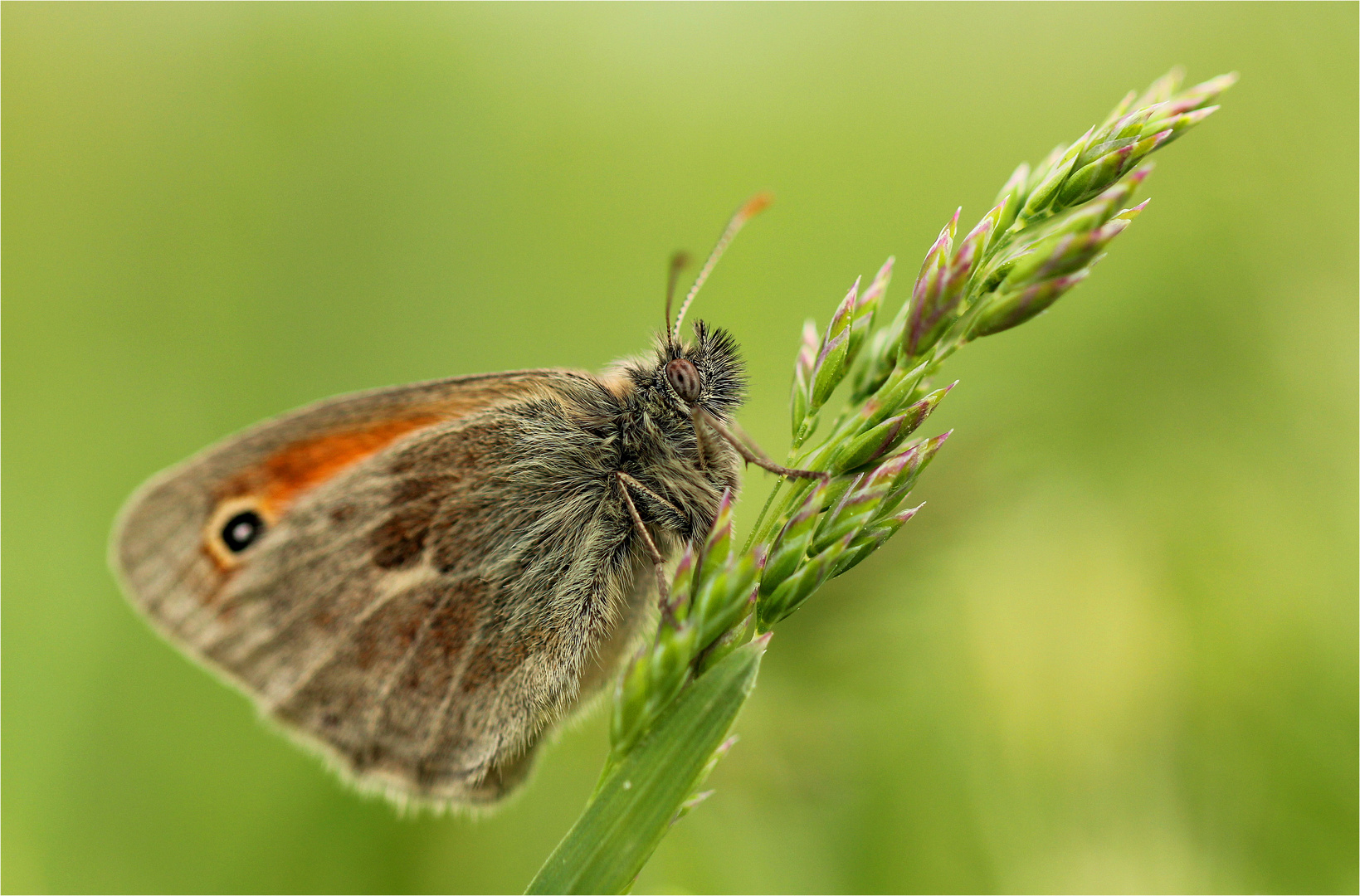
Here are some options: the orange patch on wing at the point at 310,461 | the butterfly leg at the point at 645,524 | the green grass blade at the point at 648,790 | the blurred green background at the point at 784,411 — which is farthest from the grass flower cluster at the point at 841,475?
the orange patch on wing at the point at 310,461

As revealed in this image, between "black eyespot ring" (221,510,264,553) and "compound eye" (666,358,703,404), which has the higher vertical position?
A: "black eyespot ring" (221,510,264,553)

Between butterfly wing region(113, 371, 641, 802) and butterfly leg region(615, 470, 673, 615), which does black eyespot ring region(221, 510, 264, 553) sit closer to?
butterfly wing region(113, 371, 641, 802)

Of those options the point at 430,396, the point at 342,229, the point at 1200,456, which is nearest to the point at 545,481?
the point at 430,396

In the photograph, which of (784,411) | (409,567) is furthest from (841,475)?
(784,411)

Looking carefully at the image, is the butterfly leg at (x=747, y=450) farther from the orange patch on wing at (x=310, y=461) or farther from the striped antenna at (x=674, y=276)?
the orange patch on wing at (x=310, y=461)

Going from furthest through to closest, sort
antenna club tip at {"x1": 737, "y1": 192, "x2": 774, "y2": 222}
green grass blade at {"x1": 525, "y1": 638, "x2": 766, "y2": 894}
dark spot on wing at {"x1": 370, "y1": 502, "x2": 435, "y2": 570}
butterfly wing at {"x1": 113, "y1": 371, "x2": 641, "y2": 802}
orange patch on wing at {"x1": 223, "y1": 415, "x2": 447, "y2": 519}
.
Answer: orange patch on wing at {"x1": 223, "y1": 415, "x2": 447, "y2": 519} → dark spot on wing at {"x1": 370, "y1": 502, "x2": 435, "y2": 570} → butterfly wing at {"x1": 113, "y1": 371, "x2": 641, "y2": 802} → antenna club tip at {"x1": 737, "y1": 192, "x2": 774, "y2": 222} → green grass blade at {"x1": 525, "y1": 638, "x2": 766, "y2": 894}

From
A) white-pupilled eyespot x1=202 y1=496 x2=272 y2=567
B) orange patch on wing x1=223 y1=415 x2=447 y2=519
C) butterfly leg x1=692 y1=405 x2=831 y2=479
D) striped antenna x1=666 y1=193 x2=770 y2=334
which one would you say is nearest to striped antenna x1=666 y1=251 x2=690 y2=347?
striped antenna x1=666 y1=193 x2=770 y2=334

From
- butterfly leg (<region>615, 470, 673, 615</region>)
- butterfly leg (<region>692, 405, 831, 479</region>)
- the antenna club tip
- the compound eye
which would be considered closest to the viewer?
butterfly leg (<region>692, 405, 831, 479</region>)

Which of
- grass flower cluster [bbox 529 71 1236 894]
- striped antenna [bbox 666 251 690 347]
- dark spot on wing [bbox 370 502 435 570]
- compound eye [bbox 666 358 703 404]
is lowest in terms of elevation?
grass flower cluster [bbox 529 71 1236 894]

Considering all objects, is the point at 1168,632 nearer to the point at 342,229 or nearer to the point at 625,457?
the point at 625,457

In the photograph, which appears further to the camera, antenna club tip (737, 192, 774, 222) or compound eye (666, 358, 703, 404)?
compound eye (666, 358, 703, 404)
